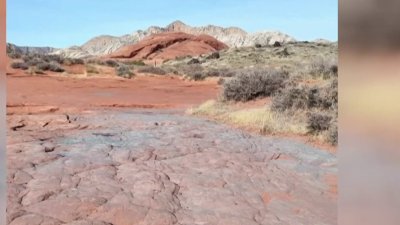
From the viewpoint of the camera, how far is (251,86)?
453cm

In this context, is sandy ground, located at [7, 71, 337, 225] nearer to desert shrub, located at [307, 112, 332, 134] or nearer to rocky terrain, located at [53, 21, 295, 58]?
desert shrub, located at [307, 112, 332, 134]

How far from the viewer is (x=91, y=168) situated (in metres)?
2.19

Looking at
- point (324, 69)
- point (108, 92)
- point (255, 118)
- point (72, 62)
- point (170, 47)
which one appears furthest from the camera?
point (170, 47)

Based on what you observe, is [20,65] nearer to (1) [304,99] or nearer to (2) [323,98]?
(1) [304,99]

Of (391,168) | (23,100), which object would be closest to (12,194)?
(391,168)

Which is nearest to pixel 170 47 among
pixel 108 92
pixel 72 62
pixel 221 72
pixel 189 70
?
pixel 72 62

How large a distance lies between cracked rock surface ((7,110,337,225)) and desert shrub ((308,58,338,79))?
245 centimetres

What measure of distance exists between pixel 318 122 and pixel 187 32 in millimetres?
7868

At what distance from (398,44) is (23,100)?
4876 millimetres

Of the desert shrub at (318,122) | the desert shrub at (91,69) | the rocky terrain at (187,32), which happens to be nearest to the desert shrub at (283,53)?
the rocky terrain at (187,32)

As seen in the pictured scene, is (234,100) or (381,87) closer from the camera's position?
(381,87)

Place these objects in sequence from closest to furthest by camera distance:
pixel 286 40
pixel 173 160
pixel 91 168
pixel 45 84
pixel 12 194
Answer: pixel 12 194 → pixel 91 168 → pixel 173 160 → pixel 45 84 → pixel 286 40

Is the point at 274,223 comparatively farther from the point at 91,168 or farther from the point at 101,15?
the point at 101,15

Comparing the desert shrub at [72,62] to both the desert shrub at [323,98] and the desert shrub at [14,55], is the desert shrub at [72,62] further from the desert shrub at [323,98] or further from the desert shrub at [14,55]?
the desert shrub at [323,98]
